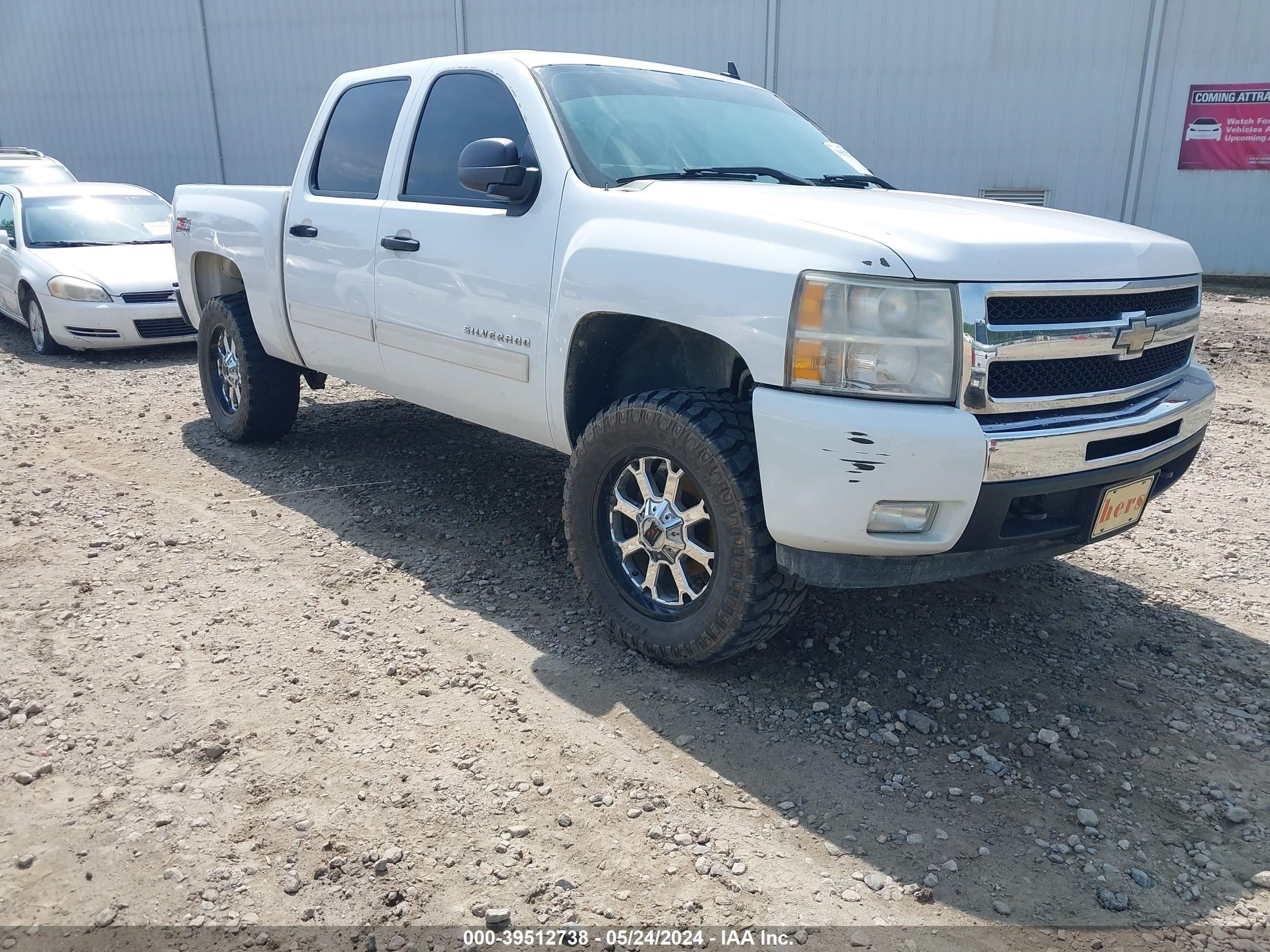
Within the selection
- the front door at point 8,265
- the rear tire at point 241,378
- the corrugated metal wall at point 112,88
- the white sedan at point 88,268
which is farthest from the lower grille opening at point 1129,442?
the corrugated metal wall at point 112,88

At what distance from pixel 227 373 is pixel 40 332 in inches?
169

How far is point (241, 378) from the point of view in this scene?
5.69 metres

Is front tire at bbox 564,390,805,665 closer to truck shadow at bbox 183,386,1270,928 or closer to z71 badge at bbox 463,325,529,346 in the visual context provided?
truck shadow at bbox 183,386,1270,928

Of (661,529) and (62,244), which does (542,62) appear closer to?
(661,529)

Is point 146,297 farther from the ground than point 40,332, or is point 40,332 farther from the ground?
point 146,297

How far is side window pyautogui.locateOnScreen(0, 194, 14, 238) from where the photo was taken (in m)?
9.68

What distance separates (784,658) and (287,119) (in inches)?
689

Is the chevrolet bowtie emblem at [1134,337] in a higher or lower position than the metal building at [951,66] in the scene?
lower

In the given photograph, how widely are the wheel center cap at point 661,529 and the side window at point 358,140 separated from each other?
223cm

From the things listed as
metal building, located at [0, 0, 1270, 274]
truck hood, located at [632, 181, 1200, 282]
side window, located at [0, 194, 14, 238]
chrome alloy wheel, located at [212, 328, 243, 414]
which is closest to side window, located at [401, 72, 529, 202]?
truck hood, located at [632, 181, 1200, 282]

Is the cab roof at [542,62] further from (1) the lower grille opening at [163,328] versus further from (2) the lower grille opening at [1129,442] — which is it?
(1) the lower grille opening at [163,328]

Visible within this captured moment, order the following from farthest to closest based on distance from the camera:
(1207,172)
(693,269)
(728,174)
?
(1207,172)
(728,174)
(693,269)

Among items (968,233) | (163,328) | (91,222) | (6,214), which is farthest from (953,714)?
(6,214)

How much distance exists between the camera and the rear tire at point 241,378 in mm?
5637
